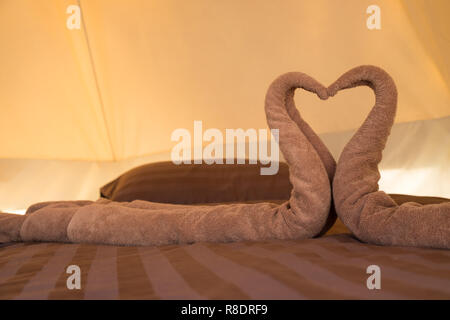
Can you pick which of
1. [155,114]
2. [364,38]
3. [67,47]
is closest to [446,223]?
[364,38]

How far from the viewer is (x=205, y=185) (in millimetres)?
1731

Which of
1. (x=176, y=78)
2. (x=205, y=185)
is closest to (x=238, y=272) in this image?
(x=205, y=185)

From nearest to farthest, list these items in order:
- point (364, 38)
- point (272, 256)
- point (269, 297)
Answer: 1. point (269, 297)
2. point (272, 256)
3. point (364, 38)

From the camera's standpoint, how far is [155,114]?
8.41ft

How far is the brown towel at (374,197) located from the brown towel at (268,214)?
0.13 feet

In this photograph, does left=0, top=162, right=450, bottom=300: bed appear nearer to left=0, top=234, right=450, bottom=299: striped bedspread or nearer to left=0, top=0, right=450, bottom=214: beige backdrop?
left=0, top=234, right=450, bottom=299: striped bedspread

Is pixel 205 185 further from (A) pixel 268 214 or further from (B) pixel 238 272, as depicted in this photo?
(B) pixel 238 272

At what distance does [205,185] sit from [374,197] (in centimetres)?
107

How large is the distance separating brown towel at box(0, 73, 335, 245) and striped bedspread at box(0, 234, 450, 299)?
0.04 m

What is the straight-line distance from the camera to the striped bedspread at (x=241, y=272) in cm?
42

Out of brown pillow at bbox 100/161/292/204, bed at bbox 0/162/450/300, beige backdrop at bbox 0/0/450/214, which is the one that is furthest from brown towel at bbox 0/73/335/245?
beige backdrop at bbox 0/0/450/214

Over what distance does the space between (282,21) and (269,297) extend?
203 centimetres

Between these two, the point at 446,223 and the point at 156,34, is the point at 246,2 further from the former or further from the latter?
the point at 446,223

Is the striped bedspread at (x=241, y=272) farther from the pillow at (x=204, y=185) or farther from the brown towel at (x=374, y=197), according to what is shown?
the pillow at (x=204, y=185)
